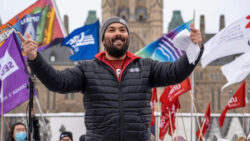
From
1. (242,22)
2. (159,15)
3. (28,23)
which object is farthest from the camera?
(159,15)

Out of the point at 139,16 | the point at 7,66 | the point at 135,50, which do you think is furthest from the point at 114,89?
the point at 139,16

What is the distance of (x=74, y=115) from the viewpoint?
16078 millimetres

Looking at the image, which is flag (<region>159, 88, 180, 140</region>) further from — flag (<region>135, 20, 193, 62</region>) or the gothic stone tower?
the gothic stone tower

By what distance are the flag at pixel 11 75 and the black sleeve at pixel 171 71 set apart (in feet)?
18.4

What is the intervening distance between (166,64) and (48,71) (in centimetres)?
81

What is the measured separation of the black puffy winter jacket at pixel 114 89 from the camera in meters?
2.76

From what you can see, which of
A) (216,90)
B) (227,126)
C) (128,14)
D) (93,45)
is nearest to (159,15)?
(128,14)

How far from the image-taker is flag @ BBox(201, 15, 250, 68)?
29.1ft

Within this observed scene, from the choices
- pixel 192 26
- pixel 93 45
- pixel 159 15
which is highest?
pixel 159 15

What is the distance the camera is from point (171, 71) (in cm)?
291

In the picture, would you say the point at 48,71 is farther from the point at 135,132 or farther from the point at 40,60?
the point at 135,132

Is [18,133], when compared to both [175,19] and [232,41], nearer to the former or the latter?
[232,41]

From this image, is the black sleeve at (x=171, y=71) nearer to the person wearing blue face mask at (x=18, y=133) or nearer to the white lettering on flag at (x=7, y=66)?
the person wearing blue face mask at (x=18, y=133)

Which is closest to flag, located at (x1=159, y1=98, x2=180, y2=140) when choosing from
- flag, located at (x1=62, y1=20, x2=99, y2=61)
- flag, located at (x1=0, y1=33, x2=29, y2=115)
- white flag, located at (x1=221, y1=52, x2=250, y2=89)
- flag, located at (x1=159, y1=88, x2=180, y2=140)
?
flag, located at (x1=159, y1=88, x2=180, y2=140)
